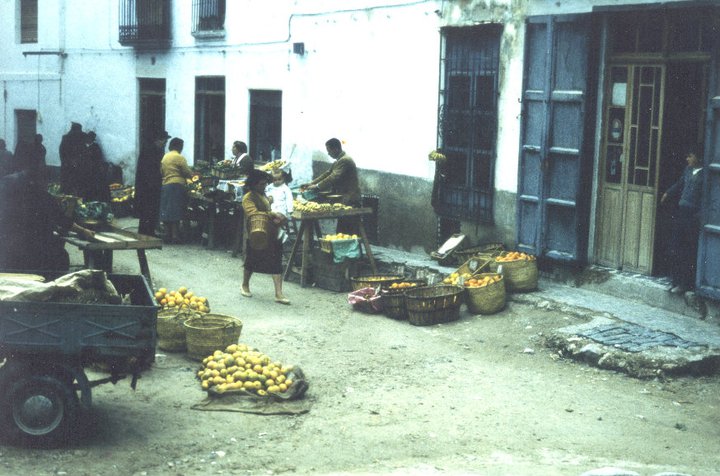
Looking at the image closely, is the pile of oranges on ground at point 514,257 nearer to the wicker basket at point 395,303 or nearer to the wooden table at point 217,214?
the wicker basket at point 395,303

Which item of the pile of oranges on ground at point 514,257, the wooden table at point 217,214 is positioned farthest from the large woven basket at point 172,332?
the wooden table at point 217,214

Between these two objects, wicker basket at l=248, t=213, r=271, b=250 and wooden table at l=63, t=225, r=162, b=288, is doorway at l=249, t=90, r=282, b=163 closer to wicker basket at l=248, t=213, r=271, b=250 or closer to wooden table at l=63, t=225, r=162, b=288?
wicker basket at l=248, t=213, r=271, b=250

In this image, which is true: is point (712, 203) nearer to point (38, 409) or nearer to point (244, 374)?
point (244, 374)

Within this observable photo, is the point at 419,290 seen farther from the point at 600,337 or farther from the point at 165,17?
the point at 165,17

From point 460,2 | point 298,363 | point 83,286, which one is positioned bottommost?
point 298,363

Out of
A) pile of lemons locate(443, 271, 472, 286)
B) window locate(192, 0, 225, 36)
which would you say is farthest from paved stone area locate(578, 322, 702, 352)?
window locate(192, 0, 225, 36)

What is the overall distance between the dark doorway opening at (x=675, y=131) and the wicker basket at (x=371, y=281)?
10.2ft

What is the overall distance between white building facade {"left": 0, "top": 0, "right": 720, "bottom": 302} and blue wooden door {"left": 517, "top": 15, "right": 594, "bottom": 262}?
0.07 feet

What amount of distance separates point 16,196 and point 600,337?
18.5 feet

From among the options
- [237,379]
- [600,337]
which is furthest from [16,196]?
[600,337]

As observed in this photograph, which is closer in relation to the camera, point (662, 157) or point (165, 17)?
point (662, 157)

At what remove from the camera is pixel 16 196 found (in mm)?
8797

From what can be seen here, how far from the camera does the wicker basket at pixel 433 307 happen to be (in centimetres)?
1138

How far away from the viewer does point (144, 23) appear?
22.2 m
